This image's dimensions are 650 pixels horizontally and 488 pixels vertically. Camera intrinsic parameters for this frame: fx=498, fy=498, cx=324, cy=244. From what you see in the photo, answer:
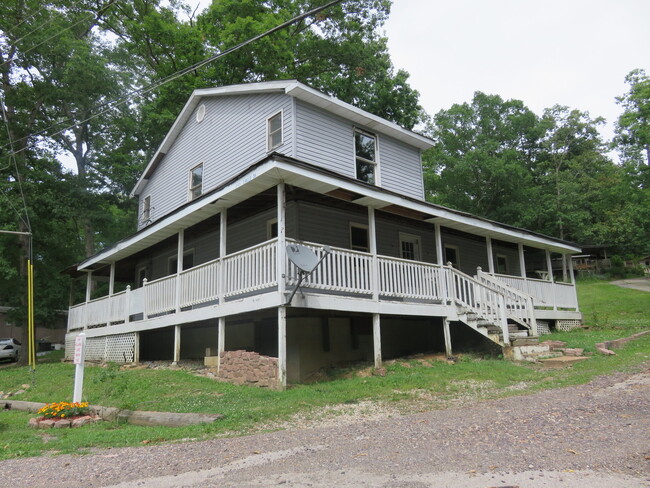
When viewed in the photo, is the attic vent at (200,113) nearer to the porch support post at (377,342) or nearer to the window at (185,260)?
the window at (185,260)

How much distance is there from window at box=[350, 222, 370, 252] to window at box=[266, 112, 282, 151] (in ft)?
11.0

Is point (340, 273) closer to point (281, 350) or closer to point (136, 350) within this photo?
point (281, 350)

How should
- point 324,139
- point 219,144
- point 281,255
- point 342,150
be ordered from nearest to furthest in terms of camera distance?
point 281,255 → point 324,139 → point 342,150 → point 219,144

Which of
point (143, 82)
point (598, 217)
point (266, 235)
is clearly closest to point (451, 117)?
point (598, 217)

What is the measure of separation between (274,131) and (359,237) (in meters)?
4.12

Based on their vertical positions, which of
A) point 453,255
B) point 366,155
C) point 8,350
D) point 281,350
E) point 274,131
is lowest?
point 281,350

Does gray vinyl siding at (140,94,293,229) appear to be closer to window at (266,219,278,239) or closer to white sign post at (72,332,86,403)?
window at (266,219,278,239)

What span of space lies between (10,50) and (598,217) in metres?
45.9

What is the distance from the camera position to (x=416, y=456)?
4.92 metres

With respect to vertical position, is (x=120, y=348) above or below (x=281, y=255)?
below

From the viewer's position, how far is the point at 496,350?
12.6m

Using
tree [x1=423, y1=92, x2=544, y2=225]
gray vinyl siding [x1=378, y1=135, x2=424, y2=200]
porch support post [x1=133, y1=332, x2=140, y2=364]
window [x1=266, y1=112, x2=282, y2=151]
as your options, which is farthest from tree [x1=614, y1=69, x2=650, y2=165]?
porch support post [x1=133, y1=332, x2=140, y2=364]

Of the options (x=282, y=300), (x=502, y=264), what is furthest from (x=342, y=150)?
(x=502, y=264)

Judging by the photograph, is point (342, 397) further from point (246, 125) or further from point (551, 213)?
point (551, 213)
